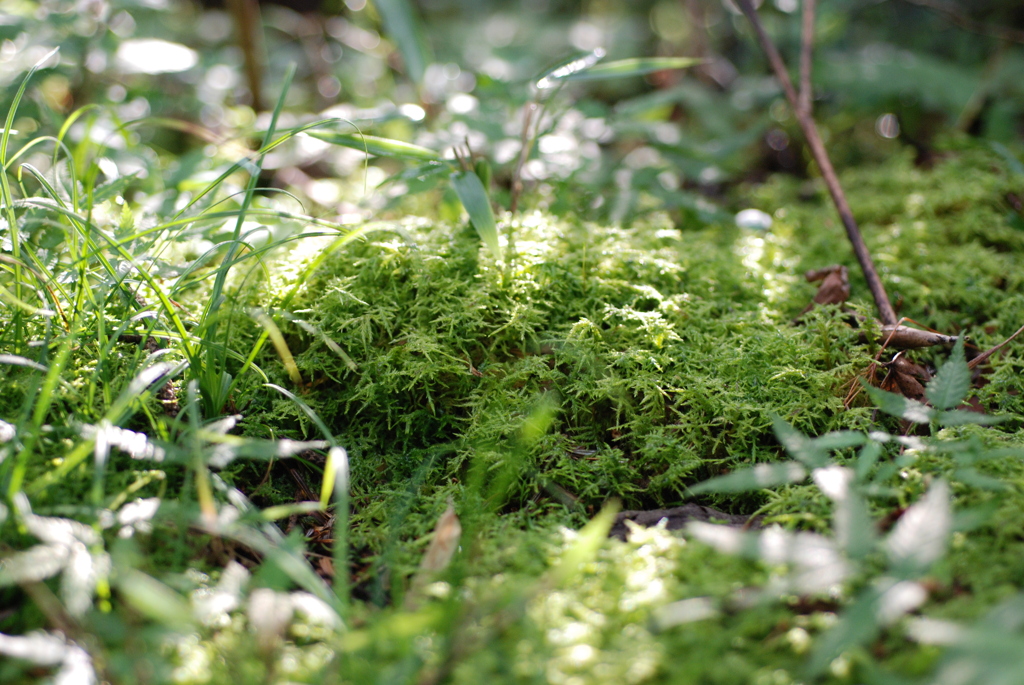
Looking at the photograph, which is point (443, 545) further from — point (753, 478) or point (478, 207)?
point (478, 207)

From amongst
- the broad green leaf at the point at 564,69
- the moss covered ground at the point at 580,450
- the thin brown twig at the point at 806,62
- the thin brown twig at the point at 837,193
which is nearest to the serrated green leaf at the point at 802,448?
the moss covered ground at the point at 580,450

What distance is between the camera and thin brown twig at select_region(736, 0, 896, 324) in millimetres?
1642

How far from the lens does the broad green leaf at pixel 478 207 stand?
140 centimetres

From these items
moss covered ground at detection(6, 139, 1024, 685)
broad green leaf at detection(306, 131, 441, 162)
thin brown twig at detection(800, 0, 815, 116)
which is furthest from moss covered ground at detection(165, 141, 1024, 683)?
thin brown twig at detection(800, 0, 815, 116)

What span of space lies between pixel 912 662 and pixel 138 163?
2429mm

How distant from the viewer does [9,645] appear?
72 centimetres

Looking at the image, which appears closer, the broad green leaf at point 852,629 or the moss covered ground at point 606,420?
the broad green leaf at point 852,629

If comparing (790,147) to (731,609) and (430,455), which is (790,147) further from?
(731,609)

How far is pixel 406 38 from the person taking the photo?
2477 millimetres

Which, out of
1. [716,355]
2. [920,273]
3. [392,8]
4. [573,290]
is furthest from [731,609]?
[392,8]

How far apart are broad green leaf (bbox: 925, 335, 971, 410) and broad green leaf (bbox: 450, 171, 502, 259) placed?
0.87 m

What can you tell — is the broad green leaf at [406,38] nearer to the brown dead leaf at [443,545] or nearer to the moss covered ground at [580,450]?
the moss covered ground at [580,450]

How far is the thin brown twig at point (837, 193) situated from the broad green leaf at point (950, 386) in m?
0.53

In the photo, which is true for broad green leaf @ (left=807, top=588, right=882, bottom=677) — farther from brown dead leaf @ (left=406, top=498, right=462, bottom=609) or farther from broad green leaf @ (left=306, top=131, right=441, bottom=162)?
broad green leaf @ (left=306, top=131, right=441, bottom=162)
